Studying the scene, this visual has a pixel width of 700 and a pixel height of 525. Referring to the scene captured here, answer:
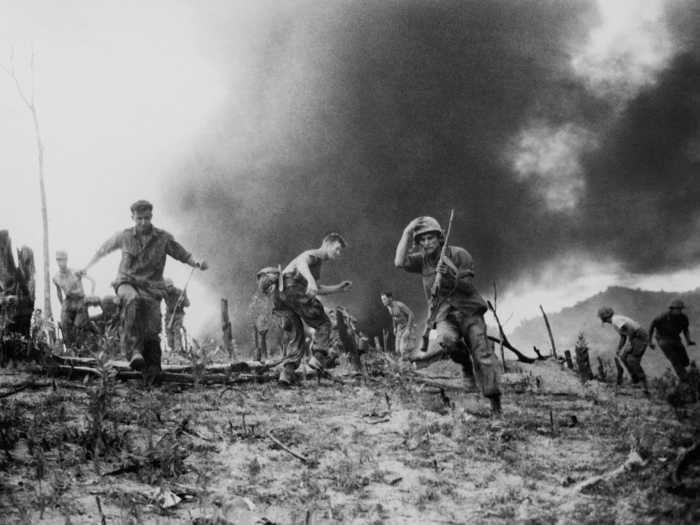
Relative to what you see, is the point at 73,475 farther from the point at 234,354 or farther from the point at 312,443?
the point at 234,354

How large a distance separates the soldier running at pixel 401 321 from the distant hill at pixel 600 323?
18.7 meters

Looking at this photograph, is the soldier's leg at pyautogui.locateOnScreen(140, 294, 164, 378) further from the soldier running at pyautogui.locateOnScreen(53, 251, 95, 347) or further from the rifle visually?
the soldier running at pyautogui.locateOnScreen(53, 251, 95, 347)

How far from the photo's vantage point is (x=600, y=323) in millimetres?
38750

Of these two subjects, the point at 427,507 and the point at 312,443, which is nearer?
the point at 427,507

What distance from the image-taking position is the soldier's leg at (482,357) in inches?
230

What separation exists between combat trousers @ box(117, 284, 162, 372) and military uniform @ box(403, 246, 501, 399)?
2874mm

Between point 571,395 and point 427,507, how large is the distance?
166 inches

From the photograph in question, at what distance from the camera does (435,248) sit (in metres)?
6.49

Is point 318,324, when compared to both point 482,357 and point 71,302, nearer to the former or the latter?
point 482,357

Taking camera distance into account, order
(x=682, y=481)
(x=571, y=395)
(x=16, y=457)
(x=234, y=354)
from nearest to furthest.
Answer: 1. (x=682, y=481)
2. (x=16, y=457)
3. (x=571, y=395)
4. (x=234, y=354)

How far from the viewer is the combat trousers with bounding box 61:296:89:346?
10758mm

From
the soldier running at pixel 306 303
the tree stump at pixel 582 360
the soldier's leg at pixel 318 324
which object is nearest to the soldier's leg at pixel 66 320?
the soldier running at pixel 306 303

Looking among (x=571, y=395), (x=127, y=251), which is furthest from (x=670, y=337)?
(x=127, y=251)

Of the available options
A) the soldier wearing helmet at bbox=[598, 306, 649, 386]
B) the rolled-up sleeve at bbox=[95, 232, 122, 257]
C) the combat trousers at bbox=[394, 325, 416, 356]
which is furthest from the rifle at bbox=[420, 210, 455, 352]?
the combat trousers at bbox=[394, 325, 416, 356]
